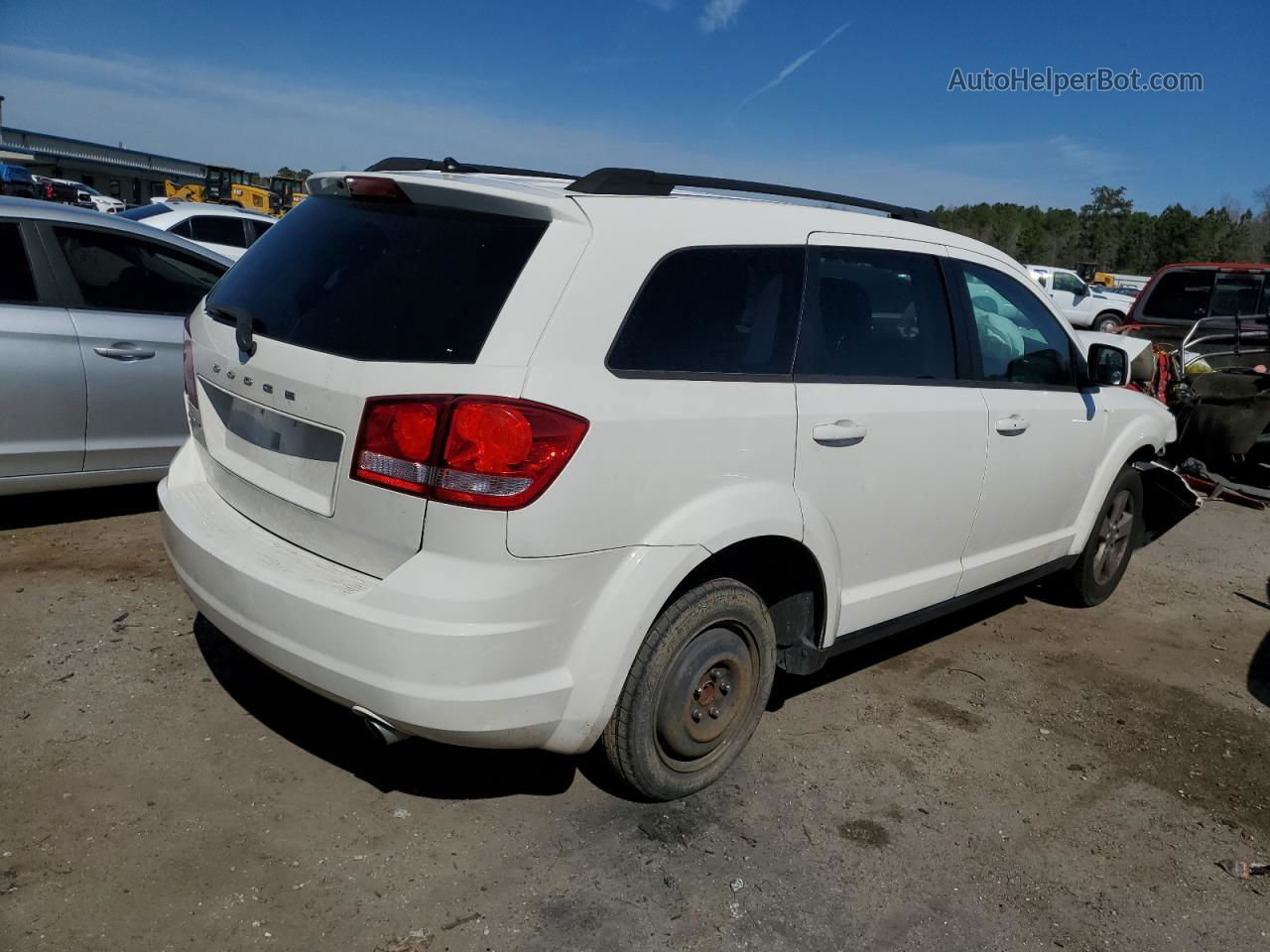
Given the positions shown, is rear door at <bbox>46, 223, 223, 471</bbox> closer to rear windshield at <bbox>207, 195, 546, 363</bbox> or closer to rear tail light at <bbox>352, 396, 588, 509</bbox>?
rear windshield at <bbox>207, 195, 546, 363</bbox>

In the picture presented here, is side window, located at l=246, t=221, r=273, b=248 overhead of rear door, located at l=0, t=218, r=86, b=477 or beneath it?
overhead

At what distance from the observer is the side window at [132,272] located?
16.1 feet

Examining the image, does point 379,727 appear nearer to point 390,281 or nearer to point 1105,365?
point 390,281

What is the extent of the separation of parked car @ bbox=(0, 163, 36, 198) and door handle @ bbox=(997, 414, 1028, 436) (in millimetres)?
36120

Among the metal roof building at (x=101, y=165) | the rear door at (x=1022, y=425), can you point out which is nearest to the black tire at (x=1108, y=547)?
the rear door at (x=1022, y=425)

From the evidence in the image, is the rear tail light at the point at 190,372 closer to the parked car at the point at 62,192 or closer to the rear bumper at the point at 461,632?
the rear bumper at the point at 461,632

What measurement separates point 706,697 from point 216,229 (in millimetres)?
11753

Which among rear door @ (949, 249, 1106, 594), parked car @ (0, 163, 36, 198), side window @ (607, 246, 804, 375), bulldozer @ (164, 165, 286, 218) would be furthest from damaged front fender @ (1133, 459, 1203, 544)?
parked car @ (0, 163, 36, 198)

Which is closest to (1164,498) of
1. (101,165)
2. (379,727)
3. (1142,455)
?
(1142,455)

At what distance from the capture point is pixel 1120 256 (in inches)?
2763

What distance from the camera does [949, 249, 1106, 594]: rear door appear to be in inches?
153

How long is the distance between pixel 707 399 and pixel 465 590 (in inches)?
34.3

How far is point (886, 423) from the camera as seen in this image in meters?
3.28

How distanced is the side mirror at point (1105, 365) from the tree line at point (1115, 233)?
167ft
